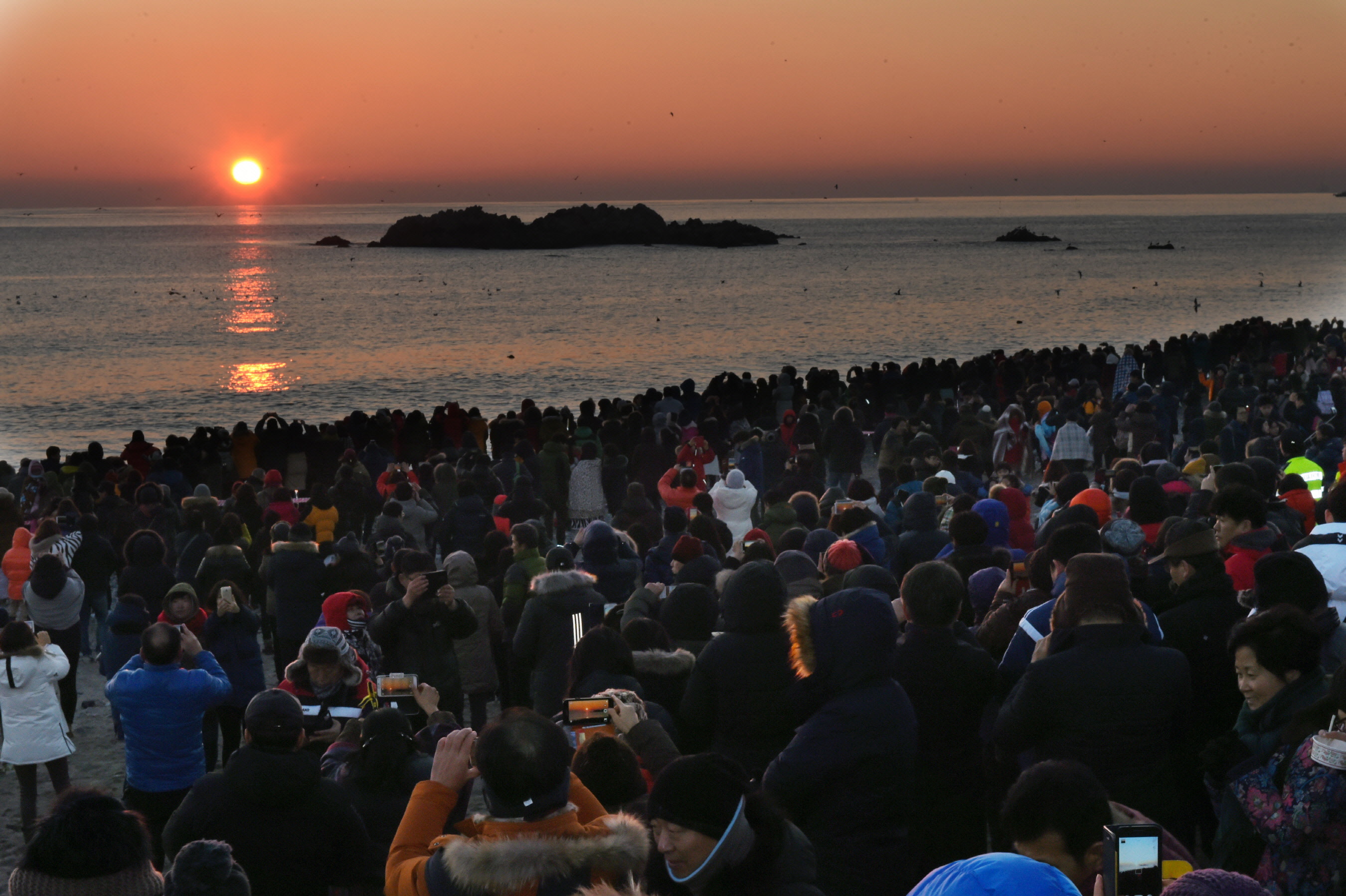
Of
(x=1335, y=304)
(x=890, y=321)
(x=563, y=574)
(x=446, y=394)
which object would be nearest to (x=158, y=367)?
(x=446, y=394)

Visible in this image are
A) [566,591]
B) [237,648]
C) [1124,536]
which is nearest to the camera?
[1124,536]

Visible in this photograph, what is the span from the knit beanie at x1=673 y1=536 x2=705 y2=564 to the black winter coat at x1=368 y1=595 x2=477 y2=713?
3.84ft

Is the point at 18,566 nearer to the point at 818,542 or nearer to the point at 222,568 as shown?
the point at 222,568

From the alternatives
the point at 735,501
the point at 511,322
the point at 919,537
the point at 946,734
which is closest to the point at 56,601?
the point at 735,501

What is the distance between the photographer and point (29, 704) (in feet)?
20.9

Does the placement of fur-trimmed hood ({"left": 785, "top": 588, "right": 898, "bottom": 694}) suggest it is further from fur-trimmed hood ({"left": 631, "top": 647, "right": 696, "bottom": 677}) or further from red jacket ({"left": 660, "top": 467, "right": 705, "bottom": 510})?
red jacket ({"left": 660, "top": 467, "right": 705, "bottom": 510})

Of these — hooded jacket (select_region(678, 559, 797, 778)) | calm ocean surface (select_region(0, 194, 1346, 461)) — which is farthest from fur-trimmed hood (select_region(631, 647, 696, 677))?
calm ocean surface (select_region(0, 194, 1346, 461))

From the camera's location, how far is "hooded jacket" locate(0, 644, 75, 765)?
627 cm

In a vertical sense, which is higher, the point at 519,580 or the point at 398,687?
the point at 398,687

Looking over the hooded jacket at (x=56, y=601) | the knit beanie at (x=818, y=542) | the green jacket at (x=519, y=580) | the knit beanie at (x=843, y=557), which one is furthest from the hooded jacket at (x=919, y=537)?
the hooded jacket at (x=56, y=601)

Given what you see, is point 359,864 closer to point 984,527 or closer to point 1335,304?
point 984,527

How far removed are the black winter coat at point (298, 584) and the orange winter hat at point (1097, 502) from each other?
4.94 meters

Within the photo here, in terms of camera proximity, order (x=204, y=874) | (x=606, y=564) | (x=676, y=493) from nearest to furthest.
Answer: (x=204, y=874) → (x=606, y=564) → (x=676, y=493)

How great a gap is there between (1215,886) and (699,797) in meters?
1.19
